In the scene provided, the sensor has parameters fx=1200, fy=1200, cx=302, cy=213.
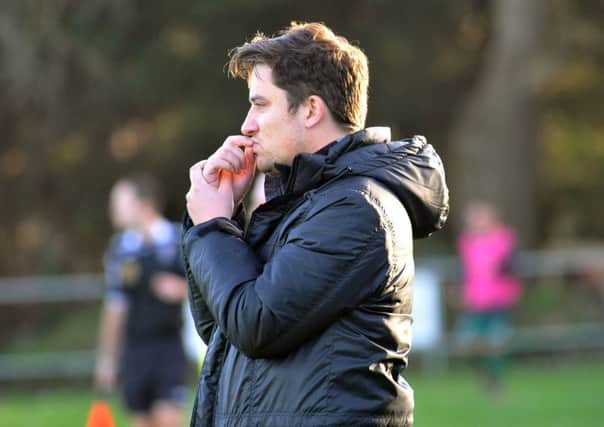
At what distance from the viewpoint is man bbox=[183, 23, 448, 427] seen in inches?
119

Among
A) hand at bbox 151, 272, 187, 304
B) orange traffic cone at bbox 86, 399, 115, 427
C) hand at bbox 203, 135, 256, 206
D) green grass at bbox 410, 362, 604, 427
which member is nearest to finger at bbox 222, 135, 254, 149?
hand at bbox 203, 135, 256, 206

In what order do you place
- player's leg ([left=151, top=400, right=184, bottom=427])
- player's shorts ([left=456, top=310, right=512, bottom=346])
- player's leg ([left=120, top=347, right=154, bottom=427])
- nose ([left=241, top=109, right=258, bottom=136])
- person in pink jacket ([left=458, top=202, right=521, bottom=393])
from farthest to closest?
player's shorts ([left=456, top=310, right=512, bottom=346])
person in pink jacket ([left=458, top=202, right=521, bottom=393])
player's leg ([left=120, top=347, right=154, bottom=427])
player's leg ([left=151, top=400, right=184, bottom=427])
nose ([left=241, top=109, right=258, bottom=136])

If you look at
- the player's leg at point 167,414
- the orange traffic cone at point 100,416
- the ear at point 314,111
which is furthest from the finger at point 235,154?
the player's leg at point 167,414

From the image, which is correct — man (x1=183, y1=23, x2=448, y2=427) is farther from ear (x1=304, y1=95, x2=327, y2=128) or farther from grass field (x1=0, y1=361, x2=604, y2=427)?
grass field (x1=0, y1=361, x2=604, y2=427)

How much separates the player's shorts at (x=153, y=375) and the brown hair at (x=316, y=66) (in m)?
5.49

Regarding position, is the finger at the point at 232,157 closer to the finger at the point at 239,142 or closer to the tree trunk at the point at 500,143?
the finger at the point at 239,142

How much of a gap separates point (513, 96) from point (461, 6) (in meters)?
1.73

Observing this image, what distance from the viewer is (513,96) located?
738 inches

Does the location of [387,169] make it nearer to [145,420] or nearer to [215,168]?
[215,168]

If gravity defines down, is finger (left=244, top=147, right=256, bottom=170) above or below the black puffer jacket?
above

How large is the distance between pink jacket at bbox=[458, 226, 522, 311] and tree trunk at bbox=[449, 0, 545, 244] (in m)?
5.45

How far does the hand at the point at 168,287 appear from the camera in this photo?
8430mm

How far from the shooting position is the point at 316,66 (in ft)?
10.5

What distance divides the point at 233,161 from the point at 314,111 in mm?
287
